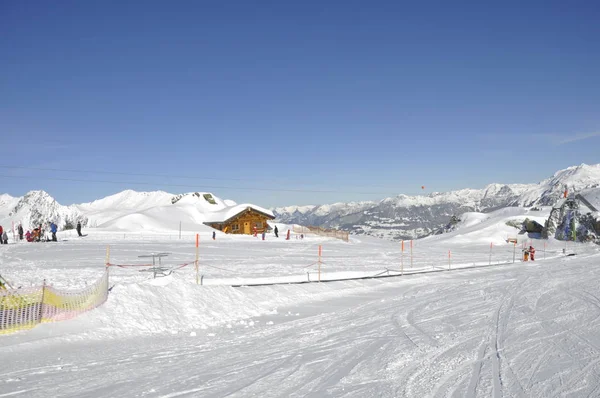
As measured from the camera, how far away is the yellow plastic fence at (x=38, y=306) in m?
10.0

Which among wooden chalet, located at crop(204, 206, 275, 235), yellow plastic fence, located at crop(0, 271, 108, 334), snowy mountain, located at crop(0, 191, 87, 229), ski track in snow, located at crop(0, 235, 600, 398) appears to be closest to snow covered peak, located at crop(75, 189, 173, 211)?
snowy mountain, located at crop(0, 191, 87, 229)

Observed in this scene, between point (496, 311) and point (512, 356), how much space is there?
17.8 feet

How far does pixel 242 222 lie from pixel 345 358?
5896 cm

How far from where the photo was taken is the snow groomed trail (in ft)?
23.1

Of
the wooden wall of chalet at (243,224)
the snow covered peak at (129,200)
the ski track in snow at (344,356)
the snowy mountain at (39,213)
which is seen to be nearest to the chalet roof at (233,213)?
the wooden wall of chalet at (243,224)

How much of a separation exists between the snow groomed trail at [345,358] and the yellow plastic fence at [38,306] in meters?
1.17

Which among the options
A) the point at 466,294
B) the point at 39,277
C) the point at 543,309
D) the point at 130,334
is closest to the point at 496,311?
the point at 543,309

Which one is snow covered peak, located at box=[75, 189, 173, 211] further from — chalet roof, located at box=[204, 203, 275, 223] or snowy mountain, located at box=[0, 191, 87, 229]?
chalet roof, located at box=[204, 203, 275, 223]

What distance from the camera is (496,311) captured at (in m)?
13.8

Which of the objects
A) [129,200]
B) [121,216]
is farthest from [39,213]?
[129,200]

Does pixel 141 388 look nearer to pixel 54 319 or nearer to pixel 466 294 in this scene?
pixel 54 319

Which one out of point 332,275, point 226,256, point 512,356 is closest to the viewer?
point 512,356

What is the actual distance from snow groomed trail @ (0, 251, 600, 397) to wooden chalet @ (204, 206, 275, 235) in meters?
53.0

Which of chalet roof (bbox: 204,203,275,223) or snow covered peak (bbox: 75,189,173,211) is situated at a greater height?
snow covered peak (bbox: 75,189,173,211)
